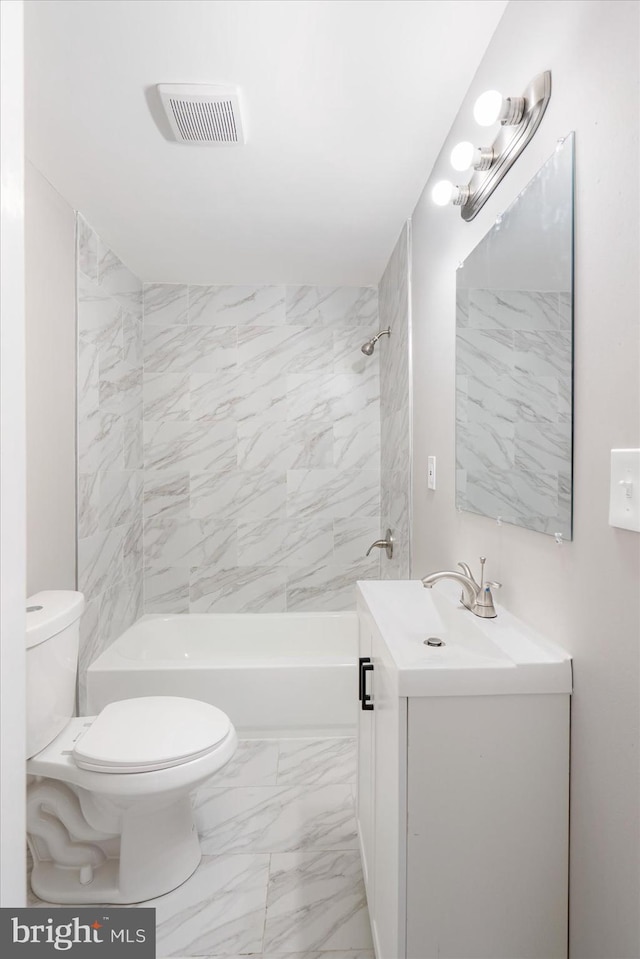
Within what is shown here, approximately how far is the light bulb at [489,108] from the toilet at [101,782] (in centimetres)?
167

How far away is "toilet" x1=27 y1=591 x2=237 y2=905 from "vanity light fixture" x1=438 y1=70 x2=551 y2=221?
163 cm

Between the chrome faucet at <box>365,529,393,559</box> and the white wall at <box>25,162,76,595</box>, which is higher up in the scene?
the white wall at <box>25,162,76,595</box>

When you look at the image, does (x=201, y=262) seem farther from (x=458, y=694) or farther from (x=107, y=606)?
(x=458, y=694)

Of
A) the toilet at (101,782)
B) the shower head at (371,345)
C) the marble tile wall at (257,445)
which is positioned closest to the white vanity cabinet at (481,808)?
the toilet at (101,782)

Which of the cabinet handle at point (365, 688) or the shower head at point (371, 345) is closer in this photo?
the cabinet handle at point (365, 688)

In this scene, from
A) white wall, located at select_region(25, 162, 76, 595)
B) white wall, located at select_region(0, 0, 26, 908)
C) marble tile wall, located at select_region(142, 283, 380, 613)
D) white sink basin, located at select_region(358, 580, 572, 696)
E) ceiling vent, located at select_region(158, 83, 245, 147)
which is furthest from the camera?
marble tile wall, located at select_region(142, 283, 380, 613)

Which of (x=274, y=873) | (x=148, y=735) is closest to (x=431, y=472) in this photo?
(x=148, y=735)

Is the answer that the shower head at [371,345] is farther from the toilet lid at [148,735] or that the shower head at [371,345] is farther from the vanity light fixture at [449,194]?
the toilet lid at [148,735]

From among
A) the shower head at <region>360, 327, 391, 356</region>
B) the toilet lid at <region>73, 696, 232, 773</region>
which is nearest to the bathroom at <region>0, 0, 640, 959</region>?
the shower head at <region>360, 327, 391, 356</region>

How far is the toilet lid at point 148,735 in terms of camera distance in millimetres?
1536

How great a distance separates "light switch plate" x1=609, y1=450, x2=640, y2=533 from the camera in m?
0.83

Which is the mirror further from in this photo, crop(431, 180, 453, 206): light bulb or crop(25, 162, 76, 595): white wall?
crop(25, 162, 76, 595): white wall

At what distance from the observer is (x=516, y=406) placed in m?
1.30

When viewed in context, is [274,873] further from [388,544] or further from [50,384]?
[50,384]
